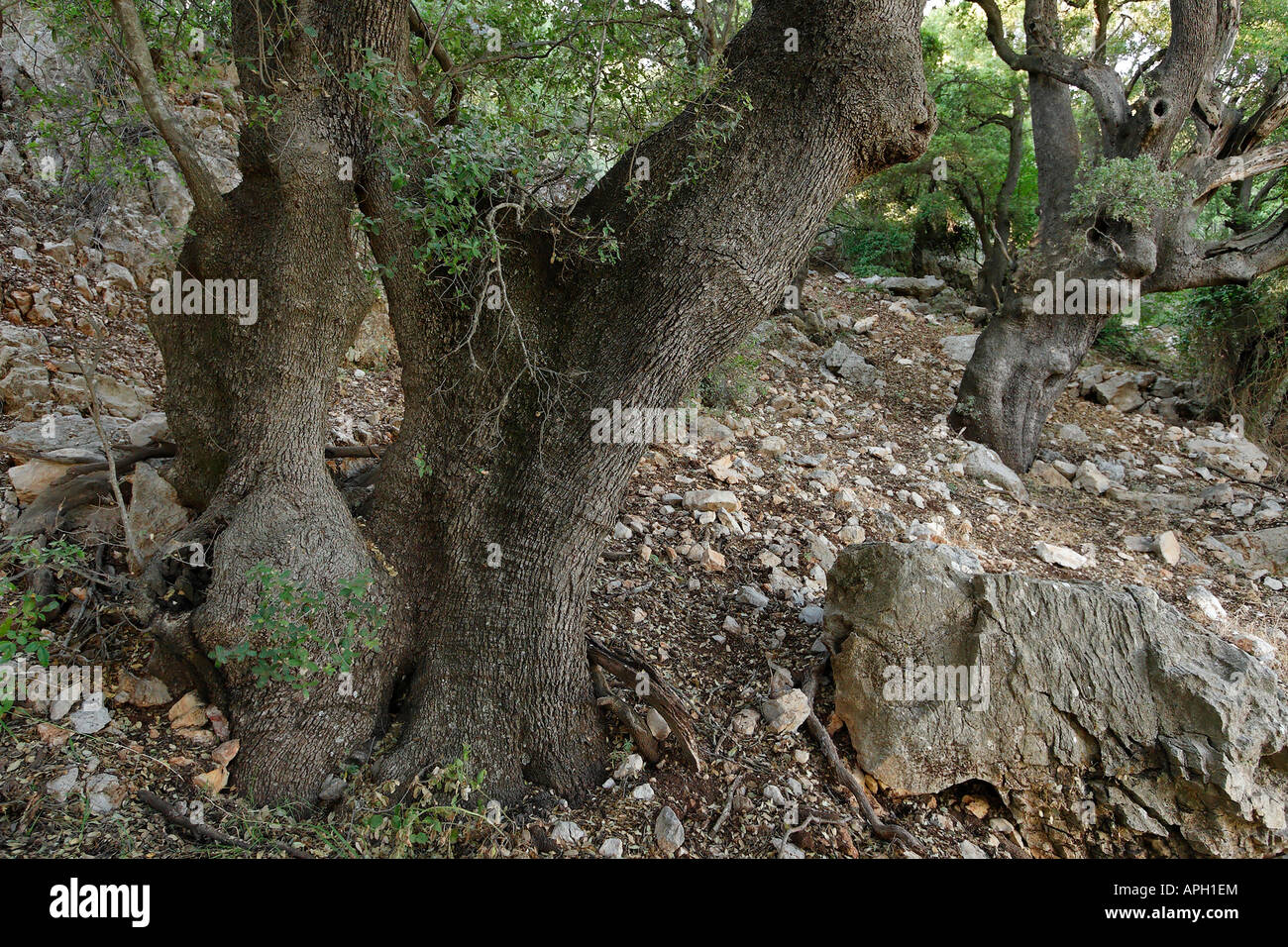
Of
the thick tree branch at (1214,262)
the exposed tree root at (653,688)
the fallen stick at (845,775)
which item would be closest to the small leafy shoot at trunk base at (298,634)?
the exposed tree root at (653,688)

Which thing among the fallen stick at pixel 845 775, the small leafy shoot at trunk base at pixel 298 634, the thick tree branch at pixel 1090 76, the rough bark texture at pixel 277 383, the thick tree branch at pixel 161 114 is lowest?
the fallen stick at pixel 845 775

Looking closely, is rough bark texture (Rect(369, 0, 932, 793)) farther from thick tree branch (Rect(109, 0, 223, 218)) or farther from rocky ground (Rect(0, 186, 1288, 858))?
thick tree branch (Rect(109, 0, 223, 218))

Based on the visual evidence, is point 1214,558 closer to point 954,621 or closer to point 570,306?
point 954,621

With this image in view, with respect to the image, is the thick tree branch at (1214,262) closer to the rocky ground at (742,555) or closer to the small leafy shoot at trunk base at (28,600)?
the rocky ground at (742,555)

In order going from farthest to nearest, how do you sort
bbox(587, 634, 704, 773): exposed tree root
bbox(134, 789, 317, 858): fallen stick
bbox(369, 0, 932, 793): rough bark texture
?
bbox(587, 634, 704, 773): exposed tree root
bbox(369, 0, 932, 793): rough bark texture
bbox(134, 789, 317, 858): fallen stick

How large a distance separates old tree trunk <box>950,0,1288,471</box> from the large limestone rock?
343cm

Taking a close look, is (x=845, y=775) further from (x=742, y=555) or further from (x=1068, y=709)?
(x=742, y=555)

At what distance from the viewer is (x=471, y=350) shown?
8.97 ft

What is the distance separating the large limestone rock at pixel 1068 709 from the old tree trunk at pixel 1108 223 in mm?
3435

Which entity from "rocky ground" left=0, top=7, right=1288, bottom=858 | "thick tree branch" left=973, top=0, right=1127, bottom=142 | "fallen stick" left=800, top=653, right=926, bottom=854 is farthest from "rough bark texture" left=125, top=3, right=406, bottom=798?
"thick tree branch" left=973, top=0, right=1127, bottom=142

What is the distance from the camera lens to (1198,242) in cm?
618

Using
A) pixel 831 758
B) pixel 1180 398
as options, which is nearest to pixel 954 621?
pixel 831 758

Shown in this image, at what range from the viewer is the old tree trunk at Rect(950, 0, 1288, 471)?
589 cm

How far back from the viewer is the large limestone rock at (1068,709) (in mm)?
2848
